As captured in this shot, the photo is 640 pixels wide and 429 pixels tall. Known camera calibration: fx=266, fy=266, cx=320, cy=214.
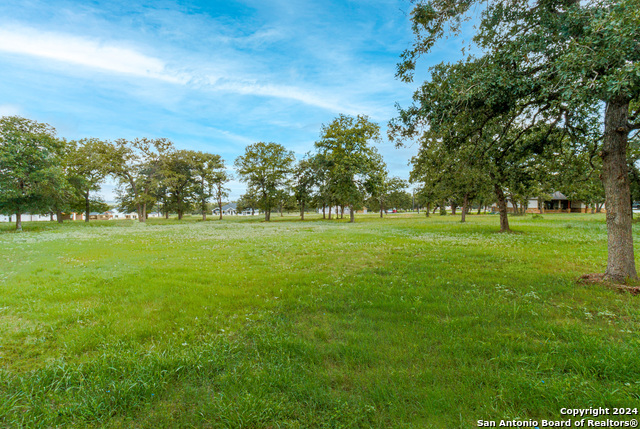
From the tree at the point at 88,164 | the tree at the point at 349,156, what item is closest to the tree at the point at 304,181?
the tree at the point at 349,156

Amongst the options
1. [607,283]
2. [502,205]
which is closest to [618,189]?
[607,283]

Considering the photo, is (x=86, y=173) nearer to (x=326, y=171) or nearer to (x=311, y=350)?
(x=326, y=171)

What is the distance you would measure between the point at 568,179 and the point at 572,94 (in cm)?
1146

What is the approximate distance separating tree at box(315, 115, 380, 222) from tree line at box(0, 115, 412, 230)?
0.54 ft

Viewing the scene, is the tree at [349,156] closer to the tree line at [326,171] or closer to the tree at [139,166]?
the tree line at [326,171]

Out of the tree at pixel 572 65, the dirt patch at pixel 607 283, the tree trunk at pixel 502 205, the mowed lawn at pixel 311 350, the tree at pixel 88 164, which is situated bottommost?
the mowed lawn at pixel 311 350

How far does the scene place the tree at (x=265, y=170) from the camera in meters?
57.3

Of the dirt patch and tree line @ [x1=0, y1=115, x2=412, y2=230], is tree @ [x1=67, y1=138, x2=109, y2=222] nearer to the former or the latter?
tree line @ [x1=0, y1=115, x2=412, y2=230]

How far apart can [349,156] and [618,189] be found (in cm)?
3880

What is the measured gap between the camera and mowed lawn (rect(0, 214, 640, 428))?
3082mm

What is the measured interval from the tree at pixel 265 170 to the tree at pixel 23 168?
29960 mm

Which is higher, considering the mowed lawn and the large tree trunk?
the large tree trunk

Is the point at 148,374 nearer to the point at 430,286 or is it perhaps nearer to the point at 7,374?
the point at 7,374

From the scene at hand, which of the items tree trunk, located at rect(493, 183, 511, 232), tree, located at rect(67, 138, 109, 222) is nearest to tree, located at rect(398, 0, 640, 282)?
tree trunk, located at rect(493, 183, 511, 232)
